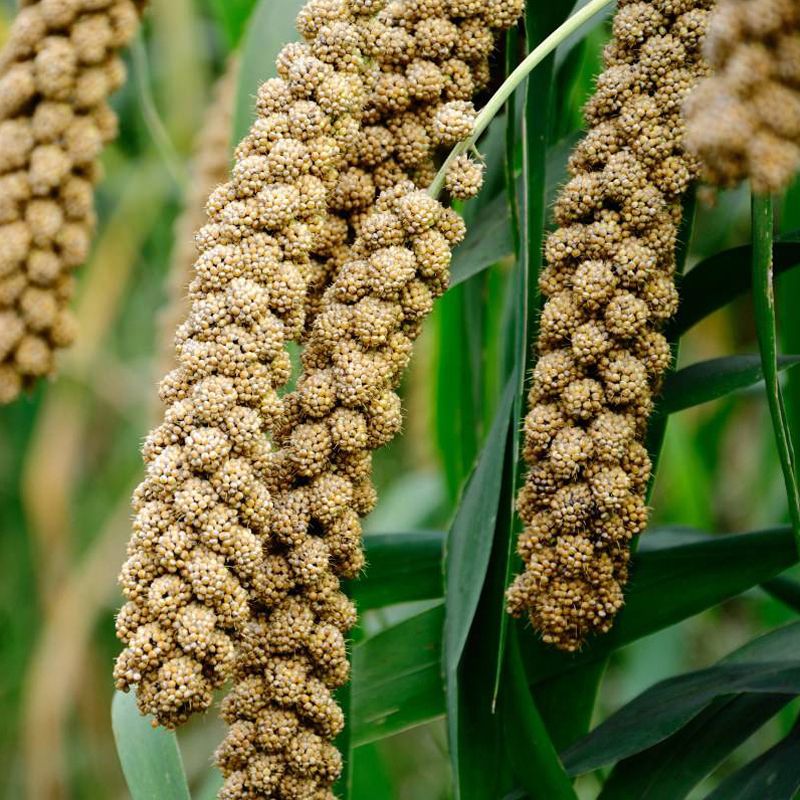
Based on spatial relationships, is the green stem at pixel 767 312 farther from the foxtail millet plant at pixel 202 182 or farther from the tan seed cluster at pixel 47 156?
the foxtail millet plant at pixel 202 182

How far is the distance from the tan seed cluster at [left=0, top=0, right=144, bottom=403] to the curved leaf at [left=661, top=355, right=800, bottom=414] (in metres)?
0.81

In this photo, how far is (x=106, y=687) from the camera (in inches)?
144

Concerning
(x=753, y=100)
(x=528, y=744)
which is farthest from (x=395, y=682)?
Result: (x=753, y=100)

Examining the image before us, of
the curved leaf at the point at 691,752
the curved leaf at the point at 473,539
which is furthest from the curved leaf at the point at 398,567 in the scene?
the curved leaf at the point at 691,752

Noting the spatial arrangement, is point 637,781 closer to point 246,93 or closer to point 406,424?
point 246,93

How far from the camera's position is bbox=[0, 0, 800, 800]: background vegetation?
1.25 meters

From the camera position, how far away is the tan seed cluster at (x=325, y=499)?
1.00 meters

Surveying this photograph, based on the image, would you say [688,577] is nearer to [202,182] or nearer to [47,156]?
[47,156]

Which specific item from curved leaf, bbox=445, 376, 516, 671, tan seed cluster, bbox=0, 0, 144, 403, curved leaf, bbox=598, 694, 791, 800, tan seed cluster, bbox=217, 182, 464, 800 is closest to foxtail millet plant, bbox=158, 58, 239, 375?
tan seed cluster, bbox=0, 0, 144, 403

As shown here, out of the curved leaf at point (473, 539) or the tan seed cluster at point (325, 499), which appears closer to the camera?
the tan seed cluster at point (325, 499)

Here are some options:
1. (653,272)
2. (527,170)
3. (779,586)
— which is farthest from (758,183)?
(779,586)

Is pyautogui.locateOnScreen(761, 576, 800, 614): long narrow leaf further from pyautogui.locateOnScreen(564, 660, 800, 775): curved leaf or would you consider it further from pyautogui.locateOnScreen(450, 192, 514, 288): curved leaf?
pyautogui.locateOnScreen(450, 192, 514, 288): curved leaf

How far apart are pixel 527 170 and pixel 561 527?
1.25 ft

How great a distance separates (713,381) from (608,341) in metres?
0.20
